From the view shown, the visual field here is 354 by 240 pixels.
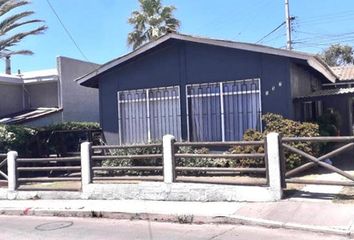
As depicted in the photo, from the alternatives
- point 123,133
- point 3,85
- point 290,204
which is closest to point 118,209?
point 290,204

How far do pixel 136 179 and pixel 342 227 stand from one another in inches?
219

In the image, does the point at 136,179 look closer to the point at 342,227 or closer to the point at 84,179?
the point at 84,179

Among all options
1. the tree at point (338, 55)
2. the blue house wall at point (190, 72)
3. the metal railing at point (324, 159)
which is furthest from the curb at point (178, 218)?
the tree at point (338, 55)

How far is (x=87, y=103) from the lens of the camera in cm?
2389

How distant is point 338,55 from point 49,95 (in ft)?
132

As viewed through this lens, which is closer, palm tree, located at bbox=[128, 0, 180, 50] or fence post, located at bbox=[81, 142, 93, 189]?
fence post, located at bbox=[81, 142, 93, 189]

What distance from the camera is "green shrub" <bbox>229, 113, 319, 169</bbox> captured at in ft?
39.2

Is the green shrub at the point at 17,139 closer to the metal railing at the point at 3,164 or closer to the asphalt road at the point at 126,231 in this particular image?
the metal railing at the point at 3,164

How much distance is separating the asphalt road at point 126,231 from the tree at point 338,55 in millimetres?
48432

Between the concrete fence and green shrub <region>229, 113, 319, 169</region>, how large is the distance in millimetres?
1857

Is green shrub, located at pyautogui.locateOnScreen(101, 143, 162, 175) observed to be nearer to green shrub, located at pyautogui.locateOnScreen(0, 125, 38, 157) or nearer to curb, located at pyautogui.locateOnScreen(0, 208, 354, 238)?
curb, located at pyautogui.locateOnScreen(0, 208, 354, 238)

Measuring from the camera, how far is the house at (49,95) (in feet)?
72.4

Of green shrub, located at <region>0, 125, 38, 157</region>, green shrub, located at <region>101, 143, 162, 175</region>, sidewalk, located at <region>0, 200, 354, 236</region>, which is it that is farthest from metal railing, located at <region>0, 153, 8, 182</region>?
green shrub, located at <region>101, 143, 162, 175</region>

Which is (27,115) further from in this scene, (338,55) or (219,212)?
(338,55)
